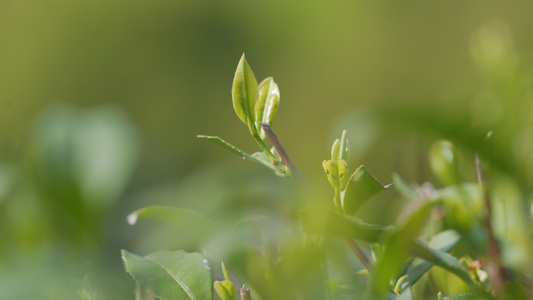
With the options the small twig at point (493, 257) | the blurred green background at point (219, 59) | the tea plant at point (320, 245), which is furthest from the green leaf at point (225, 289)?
the blurred green background at point (219, 59)

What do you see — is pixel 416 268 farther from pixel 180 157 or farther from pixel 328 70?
pixel 328 70

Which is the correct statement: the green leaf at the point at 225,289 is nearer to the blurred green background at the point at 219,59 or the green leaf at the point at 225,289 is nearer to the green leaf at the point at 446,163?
the green leaf at the point at 446,163

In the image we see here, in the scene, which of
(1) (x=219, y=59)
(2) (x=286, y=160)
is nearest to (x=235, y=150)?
(2) (x=286, y=160)

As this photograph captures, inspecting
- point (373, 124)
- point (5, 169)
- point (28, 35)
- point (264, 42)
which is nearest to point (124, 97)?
point (28, 35)

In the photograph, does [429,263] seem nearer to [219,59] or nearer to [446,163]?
[446,163]

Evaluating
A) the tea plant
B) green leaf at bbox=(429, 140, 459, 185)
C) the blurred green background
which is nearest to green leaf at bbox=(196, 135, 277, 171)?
the tea plant

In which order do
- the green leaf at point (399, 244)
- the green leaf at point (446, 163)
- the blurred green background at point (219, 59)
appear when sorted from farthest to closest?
the blurred green background at point (219, 59) → the green leaf at point (446, 163) → the green leaf at point (399, 244)

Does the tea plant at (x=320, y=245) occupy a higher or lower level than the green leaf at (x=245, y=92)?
lower
